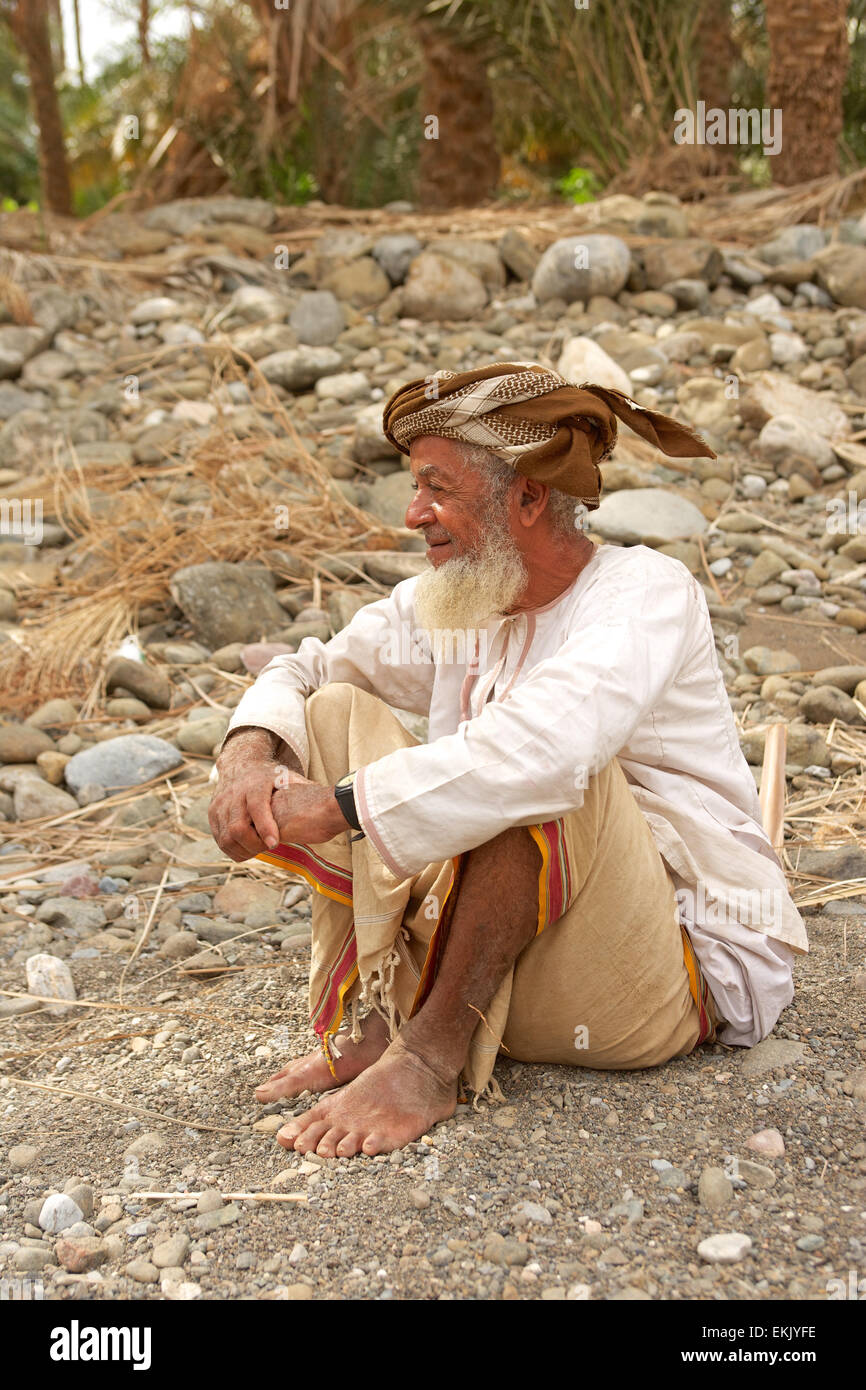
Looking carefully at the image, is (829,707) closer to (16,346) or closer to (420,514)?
(420,514)

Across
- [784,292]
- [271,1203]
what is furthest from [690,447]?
[784,292]

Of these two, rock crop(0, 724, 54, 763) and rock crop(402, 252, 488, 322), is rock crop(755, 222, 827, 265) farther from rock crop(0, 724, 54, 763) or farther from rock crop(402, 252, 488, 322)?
rock crop(0, 724, 54, 763)

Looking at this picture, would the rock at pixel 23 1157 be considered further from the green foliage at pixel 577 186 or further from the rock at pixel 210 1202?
the green foliage at pixel 577 186

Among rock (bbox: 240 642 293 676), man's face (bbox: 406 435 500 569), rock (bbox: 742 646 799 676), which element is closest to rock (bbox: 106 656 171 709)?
rock (bbox: 240 642 293 676)

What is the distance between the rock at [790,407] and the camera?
5930mm

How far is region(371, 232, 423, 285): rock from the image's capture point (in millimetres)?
7617

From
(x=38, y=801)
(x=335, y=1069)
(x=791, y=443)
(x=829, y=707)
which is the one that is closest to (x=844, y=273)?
(x=791, y=443)

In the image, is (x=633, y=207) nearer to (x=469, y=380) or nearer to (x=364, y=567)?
(x=364, y=567)

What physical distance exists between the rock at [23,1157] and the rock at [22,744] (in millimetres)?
2092

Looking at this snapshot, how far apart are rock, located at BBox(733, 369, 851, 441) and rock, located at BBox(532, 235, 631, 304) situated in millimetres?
1396

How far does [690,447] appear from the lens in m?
2.39

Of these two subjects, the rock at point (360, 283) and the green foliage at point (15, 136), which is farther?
the green foliage at point (15, 136)

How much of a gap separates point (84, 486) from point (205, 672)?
5.12 feet

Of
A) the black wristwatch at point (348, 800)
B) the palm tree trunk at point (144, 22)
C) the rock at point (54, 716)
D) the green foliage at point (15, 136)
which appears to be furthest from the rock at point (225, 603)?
the green foliage at point (15, 136)
